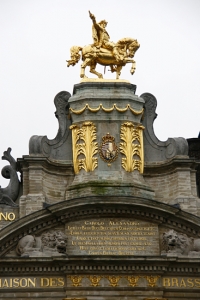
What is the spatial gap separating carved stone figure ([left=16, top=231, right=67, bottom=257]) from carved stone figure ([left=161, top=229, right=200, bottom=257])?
3.69 meters

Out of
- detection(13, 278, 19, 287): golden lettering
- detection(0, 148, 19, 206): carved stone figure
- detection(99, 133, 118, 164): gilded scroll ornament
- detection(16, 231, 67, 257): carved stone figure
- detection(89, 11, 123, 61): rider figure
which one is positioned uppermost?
detection(89, 11, 123, 61): rider figure

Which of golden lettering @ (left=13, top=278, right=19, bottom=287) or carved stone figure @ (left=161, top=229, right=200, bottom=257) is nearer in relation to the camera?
golden lettering @ (left=13, top=278, right=19, bottom=287)

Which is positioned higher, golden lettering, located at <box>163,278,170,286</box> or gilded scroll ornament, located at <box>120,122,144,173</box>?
gilded scroll ornament, located at <box>120,122,144,173</box>

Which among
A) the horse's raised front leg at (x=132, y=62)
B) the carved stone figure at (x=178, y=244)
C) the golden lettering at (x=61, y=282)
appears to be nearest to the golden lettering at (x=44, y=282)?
the golden lettering at (x=61, y=282)

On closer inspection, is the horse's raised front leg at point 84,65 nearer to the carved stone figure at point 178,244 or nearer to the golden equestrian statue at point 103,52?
the golden equestrian statue at point 103,52

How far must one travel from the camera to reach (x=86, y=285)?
46625mm

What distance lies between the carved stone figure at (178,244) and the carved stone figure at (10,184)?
580 cm

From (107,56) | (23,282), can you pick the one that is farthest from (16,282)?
(107,56)

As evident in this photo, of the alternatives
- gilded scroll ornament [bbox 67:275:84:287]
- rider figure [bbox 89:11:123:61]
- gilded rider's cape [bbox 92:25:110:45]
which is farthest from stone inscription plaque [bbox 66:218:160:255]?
gilded rider's cape [bbox 92:25:110:45]

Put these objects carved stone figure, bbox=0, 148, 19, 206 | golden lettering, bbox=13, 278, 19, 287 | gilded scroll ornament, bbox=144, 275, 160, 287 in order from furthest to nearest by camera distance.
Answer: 1. carved stone figure, bbox=0, 148, 19, 206
2. gilded scroll ornament, bbox=144, 275, 160, 287
3. golden lettering, bbox=13, 278, 19, 287

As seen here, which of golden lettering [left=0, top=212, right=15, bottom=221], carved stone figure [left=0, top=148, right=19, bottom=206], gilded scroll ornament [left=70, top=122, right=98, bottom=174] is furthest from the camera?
gilded scroll ornament [left=70, top=122, right=98, bottom=174]

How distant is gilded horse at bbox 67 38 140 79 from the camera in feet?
164

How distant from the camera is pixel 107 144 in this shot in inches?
1927

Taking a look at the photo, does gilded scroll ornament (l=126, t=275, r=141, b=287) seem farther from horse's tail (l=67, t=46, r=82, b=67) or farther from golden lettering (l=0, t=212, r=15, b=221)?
horse's tail (l=67, t=46, r=82, b=67)
